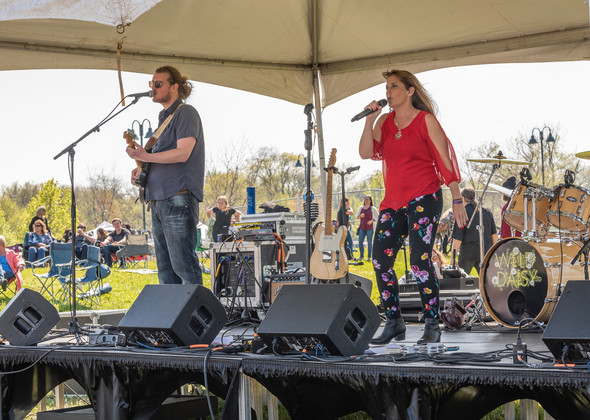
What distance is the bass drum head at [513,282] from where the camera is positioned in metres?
5.20

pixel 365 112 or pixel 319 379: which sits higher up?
pixel 365 112

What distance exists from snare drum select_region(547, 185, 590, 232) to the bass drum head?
40 centimetres

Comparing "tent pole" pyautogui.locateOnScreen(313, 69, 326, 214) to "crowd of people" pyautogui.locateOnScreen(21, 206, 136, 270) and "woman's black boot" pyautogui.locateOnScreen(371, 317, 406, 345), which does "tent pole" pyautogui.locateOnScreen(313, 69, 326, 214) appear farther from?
"crowd of people" pyautogui.locateOnScreen(21, 206, 136, 270)

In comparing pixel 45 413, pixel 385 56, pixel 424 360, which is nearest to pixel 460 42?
pixel 385 56

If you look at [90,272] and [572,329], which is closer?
[572,329]

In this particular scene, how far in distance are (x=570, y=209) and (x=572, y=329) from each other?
2.96 meters

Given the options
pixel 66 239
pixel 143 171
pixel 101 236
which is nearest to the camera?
pixel 143 171

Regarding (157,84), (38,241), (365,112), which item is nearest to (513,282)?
(365,112)

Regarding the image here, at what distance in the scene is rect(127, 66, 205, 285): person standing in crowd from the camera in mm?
4156

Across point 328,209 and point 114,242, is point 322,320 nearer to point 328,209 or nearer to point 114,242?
point 328,209

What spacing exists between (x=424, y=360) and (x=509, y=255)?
9.05 feet

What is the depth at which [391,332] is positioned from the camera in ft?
12.9

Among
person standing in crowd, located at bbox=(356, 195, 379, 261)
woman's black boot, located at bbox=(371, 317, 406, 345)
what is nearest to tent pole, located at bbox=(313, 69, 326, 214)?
woman's black boot, located at bbox=(371, 317, 406, 345)

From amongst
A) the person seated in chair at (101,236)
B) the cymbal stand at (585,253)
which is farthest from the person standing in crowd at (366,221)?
the cymbal stand at (585,253)
